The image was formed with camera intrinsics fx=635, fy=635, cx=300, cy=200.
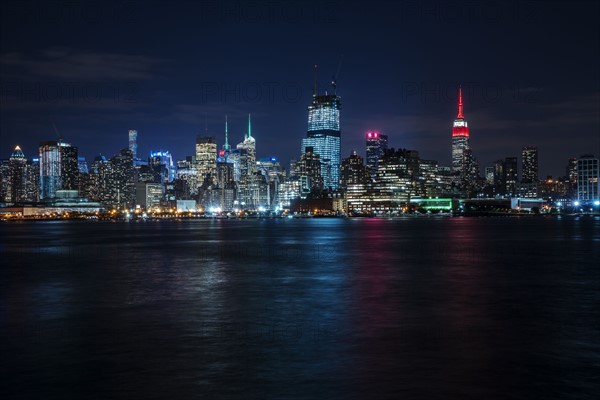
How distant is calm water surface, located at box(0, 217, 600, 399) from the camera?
17.7 m

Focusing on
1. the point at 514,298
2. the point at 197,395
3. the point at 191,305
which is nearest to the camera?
the point at 197,395

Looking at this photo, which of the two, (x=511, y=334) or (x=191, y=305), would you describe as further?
(x=191, y=305)

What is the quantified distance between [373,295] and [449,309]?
657 cm

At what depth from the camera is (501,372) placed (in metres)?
18.8

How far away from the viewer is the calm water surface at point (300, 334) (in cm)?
1770

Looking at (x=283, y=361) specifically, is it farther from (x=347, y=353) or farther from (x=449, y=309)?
(x=449, y=309)

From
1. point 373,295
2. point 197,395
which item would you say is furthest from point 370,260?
point 197,395

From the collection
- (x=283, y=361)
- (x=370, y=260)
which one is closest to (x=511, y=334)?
(x=283, y=361)

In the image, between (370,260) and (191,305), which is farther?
(370,260)

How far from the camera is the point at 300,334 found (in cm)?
2527

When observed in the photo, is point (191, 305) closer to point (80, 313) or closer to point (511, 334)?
point (80, 313)

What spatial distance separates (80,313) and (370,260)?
36.8 m

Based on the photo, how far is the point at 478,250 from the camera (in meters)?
76.6

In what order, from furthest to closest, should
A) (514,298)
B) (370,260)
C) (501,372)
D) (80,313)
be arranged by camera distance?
1. (370,260)
2. (514,298)
3. (80,313)
4. (501,372)
